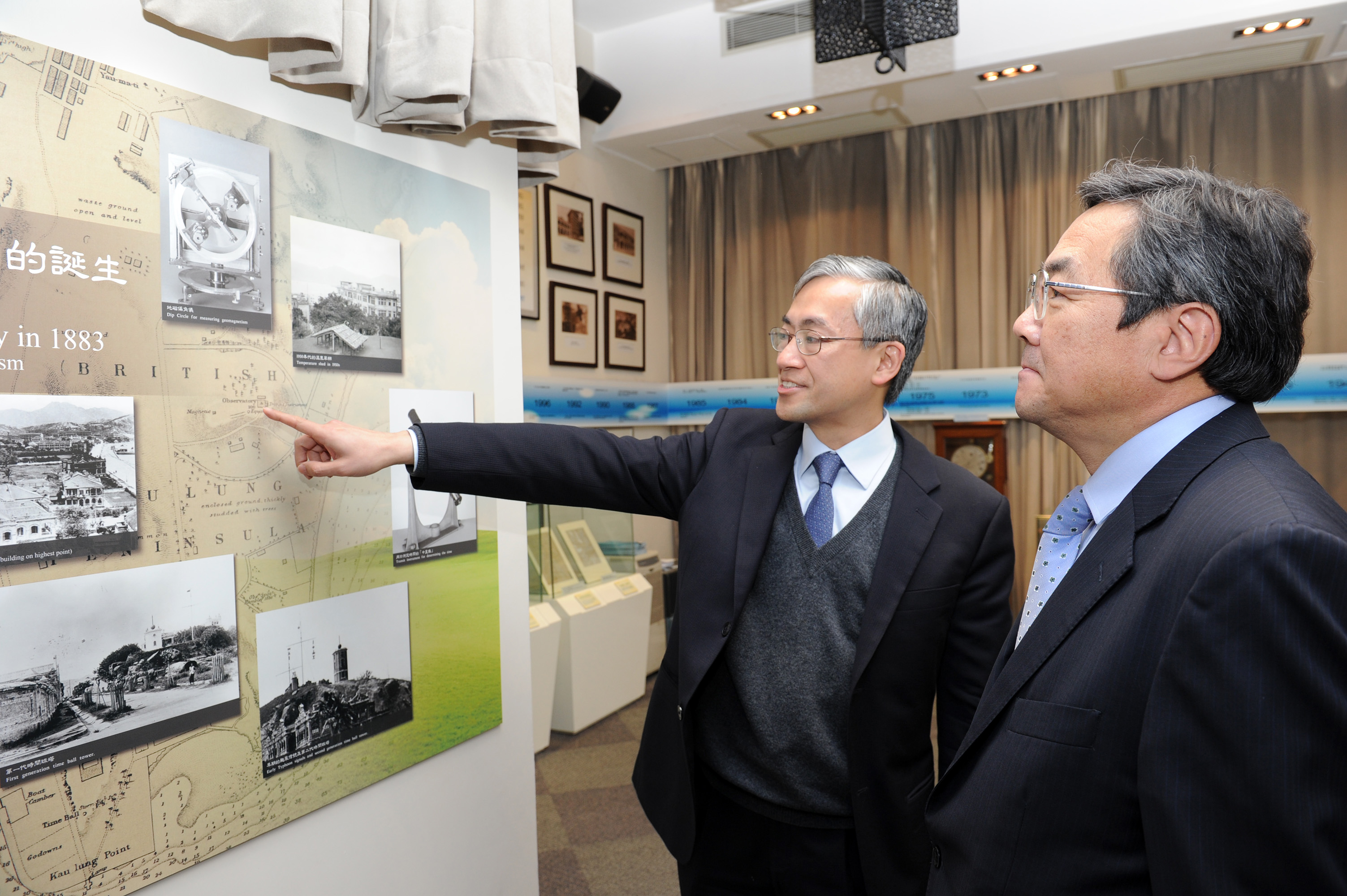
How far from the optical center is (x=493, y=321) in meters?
1.77

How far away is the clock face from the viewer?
473 cm

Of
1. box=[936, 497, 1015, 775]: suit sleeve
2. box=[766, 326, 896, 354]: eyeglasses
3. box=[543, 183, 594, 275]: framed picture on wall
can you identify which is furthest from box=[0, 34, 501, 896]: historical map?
box=[543, 183, 594, 275]: framed picture on wall

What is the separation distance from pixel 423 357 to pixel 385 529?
0.34 meters

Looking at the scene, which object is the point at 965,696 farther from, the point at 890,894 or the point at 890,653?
the point at 890,894

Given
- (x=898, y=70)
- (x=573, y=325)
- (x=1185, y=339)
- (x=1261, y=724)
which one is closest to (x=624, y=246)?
(x=573, y=325)

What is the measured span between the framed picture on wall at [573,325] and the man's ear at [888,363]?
3.04 m

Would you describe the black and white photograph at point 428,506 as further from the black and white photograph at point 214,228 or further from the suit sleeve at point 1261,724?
Answer: the suit sleeve at point 1261,724

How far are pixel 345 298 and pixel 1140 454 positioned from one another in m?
1.27

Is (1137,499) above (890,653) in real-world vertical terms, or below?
above

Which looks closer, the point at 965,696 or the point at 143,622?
the point at 143,622

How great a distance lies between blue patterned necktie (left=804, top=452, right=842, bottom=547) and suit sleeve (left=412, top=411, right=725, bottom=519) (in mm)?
252

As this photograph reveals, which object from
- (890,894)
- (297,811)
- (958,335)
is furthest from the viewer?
(958,335)

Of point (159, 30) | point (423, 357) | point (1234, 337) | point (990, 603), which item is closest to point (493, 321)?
point (423, 357)

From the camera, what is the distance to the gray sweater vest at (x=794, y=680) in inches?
60.1
